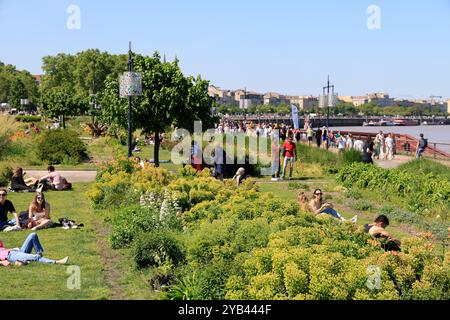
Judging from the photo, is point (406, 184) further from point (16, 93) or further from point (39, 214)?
point (16, 93)

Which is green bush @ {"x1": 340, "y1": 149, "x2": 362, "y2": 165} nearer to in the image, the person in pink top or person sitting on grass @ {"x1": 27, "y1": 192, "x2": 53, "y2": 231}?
the person in pink top

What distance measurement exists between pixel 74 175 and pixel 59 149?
4.42m

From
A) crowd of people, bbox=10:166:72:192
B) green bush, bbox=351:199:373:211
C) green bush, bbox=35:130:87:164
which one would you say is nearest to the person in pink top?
crowd of people, bbox=10:166:72:192

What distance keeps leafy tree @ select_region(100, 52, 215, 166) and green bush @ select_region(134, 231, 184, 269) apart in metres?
13.1

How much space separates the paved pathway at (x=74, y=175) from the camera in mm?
18973

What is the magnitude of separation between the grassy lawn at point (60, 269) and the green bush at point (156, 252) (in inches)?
20.4

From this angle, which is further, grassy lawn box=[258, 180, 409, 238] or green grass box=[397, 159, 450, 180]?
green grass box=[397, 159, 450, 180]

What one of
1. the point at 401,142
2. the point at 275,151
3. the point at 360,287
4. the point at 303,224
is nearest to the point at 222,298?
the point at 360,287

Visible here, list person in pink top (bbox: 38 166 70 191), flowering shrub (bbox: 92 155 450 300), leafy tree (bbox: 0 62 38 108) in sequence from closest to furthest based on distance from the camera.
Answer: flowering shrub (bbox: 92 155 450 300) → person in pink top (bbox: 38 166 70 191) → leafy tree (bbox: 0 62 38 108)

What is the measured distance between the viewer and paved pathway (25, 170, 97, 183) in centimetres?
1897

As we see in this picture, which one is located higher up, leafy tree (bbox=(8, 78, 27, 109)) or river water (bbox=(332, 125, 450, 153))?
leafy tree (bbox=(8, 78, 27, 109))

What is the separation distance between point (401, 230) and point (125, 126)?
487 inches

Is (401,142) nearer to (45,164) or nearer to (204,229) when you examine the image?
(45,164)
